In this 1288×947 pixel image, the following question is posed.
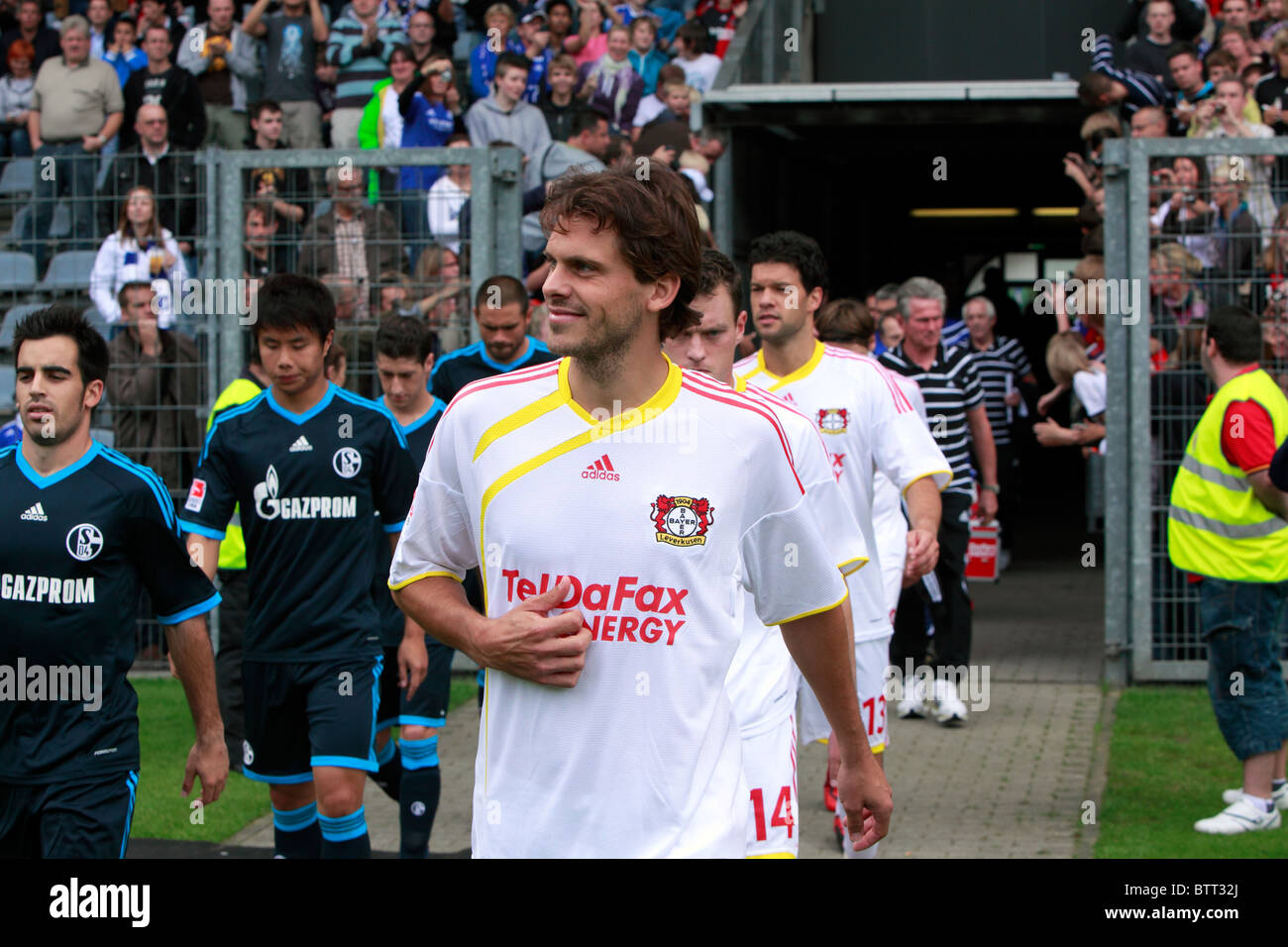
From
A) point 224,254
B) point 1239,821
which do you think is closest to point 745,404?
point 1239,821

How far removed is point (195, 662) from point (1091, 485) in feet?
43.7

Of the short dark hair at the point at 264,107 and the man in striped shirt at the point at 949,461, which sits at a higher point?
the short dark hair at the point at 264,107

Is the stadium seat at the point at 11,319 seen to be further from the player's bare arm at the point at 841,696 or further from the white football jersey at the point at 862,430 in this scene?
the player's bare arm at the point at 841,696

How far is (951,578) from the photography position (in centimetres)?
1082

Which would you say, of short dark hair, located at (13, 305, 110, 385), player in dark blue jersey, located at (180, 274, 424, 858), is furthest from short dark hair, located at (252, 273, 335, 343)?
short dark hair, located at (13, 305, 110, 385)

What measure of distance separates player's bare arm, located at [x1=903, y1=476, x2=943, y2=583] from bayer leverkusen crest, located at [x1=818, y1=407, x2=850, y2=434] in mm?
410

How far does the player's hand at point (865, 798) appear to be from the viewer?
13.0 ft

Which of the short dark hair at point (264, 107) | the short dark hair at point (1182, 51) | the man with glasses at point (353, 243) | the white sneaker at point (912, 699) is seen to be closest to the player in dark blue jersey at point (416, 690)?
the man with glasses at point (353, 243)

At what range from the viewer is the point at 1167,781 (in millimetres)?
9031

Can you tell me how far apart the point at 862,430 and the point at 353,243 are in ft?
17.2

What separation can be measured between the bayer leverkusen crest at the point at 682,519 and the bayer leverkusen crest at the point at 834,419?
11.9 feet

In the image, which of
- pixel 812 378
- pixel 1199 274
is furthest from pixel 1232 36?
pixel 812 378

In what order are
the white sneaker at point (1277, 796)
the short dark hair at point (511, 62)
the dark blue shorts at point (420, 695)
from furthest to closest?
1. the short dark hair at point (511, 62)
2. the white sneaker at point (1277, 796)
3. the dark blue shorts at point (420, 695)

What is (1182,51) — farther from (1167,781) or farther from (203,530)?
(203,530)
